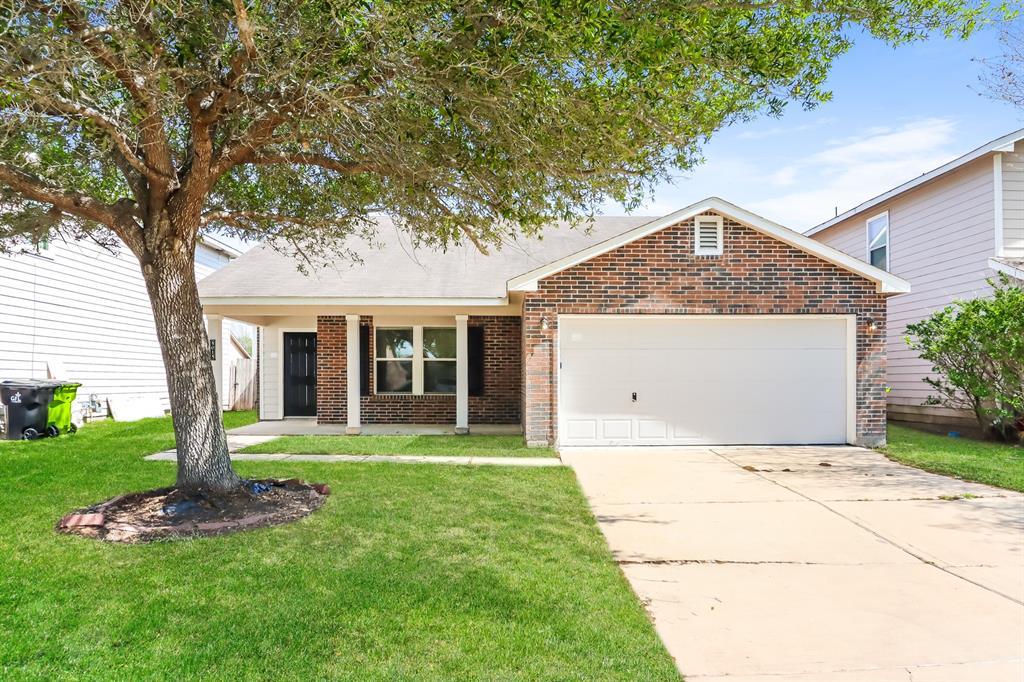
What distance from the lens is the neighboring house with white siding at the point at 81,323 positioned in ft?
39.5

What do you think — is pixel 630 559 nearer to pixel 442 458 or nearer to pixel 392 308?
pixel 442 458

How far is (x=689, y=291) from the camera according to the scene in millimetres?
10062

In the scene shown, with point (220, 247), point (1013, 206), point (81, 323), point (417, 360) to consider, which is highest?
point (220, 247)

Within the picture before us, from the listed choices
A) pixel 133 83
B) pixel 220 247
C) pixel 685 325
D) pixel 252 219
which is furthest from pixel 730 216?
pixel 220 247

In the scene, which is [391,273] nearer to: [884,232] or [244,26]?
[244,26]

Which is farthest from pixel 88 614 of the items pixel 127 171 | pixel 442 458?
pixel 442 458

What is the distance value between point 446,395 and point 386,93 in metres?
8.41

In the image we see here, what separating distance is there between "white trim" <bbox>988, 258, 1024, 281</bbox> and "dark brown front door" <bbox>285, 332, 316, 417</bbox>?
13.6 meters

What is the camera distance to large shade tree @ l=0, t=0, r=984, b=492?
468cm

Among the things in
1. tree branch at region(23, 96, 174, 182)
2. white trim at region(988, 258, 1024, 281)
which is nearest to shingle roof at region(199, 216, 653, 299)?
tree branch at region(23, 96, 174, 182)

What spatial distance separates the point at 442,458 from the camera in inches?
357

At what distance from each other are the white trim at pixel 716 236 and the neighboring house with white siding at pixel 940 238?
5.24 meters

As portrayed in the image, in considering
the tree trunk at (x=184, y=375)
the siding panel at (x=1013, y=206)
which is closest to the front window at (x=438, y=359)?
the tree trunk at (x=184, y=375)

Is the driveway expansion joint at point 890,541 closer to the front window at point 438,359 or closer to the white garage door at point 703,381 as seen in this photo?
the white garage door at point 703,381
